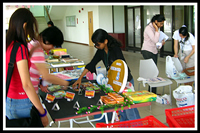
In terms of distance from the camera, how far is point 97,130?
1033mm

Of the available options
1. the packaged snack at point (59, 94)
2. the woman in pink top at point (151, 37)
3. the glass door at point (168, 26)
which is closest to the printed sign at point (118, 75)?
the packaged snack at point (59, 94)

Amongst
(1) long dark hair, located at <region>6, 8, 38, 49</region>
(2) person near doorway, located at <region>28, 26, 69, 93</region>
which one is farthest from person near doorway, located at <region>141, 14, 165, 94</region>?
(1) long dark hair, located at <region>6, 8, 38, 49</region>

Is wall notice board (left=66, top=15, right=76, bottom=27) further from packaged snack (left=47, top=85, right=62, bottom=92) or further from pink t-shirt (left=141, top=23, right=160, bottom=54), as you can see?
packaged snack (left=47, top=85, right=62, bottom=92)

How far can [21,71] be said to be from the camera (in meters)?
1.52

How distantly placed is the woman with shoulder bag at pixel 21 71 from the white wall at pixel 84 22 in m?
12.5

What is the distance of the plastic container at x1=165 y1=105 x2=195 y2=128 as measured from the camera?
56.9 inches

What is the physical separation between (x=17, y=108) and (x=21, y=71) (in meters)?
0.31

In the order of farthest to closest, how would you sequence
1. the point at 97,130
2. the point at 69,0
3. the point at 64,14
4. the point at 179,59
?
the point at 64,14, the point at 179,59, the point at 69,0, the point at 97,130

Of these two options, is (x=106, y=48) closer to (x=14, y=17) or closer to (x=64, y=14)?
(x=14, y=17)

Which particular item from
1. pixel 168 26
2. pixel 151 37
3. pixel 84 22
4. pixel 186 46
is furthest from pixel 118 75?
pixel 84 22

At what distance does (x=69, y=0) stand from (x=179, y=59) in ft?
13.3

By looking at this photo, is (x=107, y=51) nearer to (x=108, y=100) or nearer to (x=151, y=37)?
(x=108, y=100)

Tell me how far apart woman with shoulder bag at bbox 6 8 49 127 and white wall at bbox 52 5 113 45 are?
40.9 ft

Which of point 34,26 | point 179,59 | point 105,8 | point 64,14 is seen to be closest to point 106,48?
point 34,26
